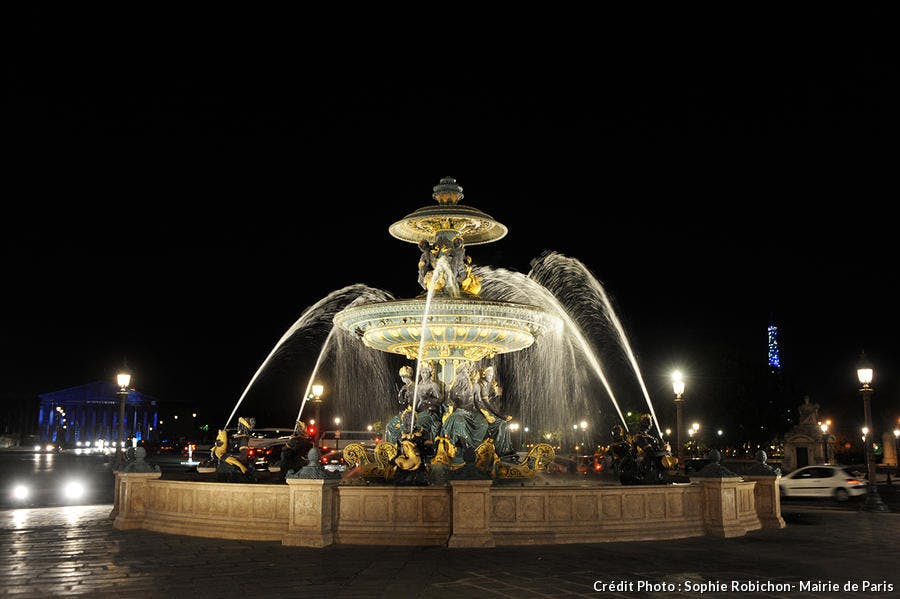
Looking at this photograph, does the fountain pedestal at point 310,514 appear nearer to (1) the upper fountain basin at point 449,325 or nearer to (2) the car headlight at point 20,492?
(1) the upper fountain basin at point 449,325

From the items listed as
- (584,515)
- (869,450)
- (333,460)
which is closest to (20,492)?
(333,460)

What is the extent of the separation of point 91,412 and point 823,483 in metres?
126

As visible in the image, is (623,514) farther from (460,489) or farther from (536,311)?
(536,311)

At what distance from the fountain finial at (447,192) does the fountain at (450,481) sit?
46 millimetres

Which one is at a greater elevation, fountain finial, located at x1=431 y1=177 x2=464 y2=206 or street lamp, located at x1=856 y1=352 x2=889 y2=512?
fountain finial, located at x1=431 y1=177 x2=464 y2=206

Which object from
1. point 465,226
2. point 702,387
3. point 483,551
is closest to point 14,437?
point 702,387

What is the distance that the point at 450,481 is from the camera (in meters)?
11.7

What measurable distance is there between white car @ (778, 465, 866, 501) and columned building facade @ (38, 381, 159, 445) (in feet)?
384

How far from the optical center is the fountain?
1180 centimetres

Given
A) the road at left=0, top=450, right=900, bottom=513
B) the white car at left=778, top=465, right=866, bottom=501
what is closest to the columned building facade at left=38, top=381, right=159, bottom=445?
the road at left=0, top=450, right=900, bottom=513

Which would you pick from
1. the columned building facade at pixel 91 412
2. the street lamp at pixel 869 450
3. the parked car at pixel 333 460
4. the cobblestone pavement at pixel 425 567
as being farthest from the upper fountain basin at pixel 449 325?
the columned building facade at pixel 91 412

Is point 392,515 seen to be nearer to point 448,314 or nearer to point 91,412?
point 448,314

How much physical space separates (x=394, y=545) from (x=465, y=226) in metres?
9.04

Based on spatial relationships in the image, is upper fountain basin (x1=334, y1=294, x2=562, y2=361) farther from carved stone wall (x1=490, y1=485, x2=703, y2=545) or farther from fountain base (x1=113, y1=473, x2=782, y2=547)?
carved stone wall (x1=490, y1=485, x2=703, y2=545)
